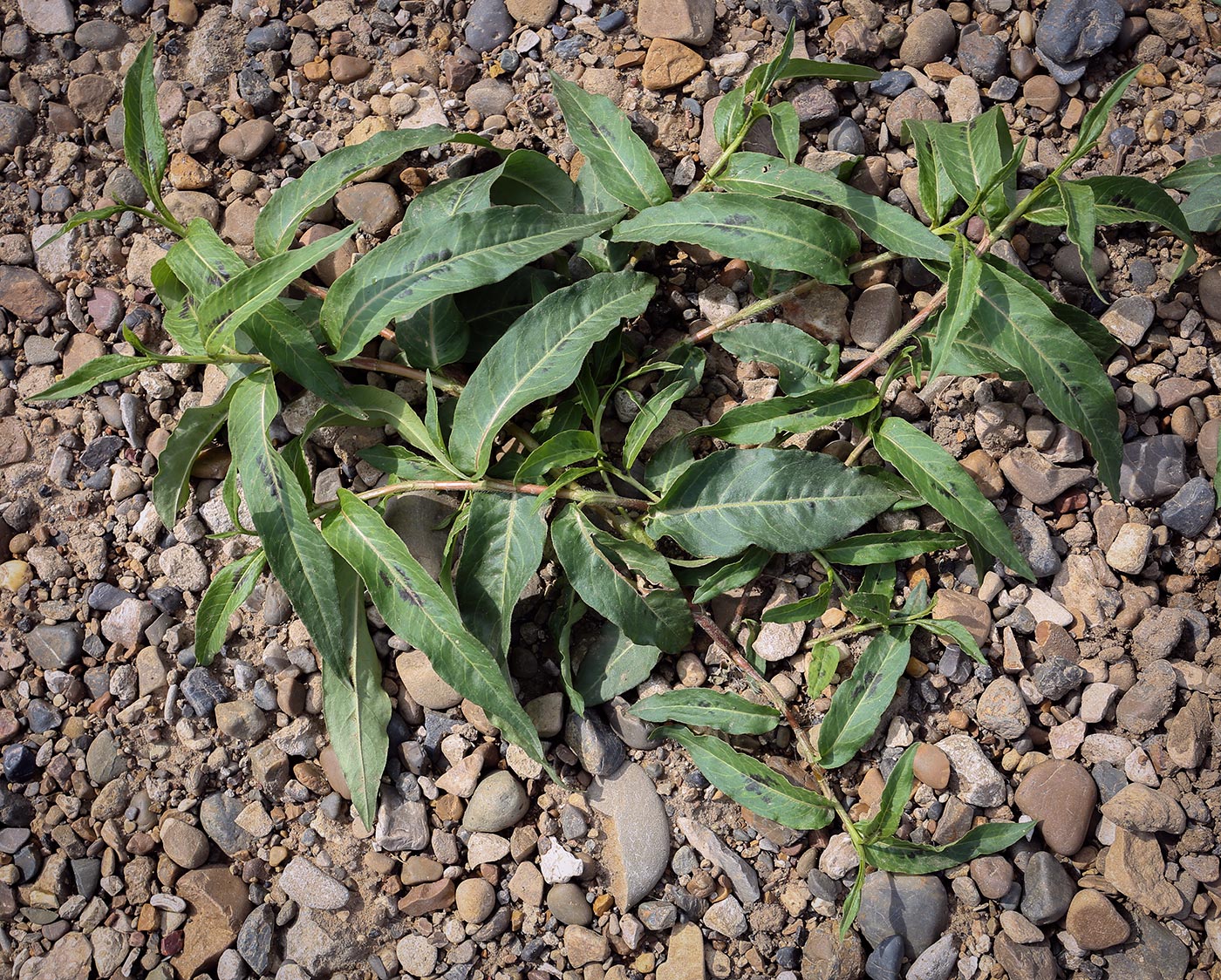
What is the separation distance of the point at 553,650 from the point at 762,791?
69 centimetres

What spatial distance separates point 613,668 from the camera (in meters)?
2.54

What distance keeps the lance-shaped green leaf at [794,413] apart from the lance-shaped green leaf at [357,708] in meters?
1.06

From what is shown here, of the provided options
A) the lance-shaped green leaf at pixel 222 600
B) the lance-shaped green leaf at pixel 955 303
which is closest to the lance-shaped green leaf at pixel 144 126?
the lance-shaped green leaf at pixel 222 600

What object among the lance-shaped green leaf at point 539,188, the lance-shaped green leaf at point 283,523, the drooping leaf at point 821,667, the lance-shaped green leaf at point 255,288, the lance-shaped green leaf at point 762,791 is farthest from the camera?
the lance-shaped green leaf at point 539,188

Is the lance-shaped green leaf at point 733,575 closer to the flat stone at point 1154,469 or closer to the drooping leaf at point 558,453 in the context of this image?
the drooping leaf at point 558,453

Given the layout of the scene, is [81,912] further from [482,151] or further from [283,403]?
[482,151]

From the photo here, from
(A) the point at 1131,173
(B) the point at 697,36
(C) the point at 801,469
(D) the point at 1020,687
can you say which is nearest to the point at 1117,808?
(D) the point at 1020,687

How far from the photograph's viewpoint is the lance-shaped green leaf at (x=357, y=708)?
2459mm

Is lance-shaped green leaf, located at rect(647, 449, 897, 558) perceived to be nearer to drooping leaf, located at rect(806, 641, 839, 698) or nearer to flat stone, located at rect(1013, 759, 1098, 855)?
drooping leaf, located at rect(806, 641, 839, 698)

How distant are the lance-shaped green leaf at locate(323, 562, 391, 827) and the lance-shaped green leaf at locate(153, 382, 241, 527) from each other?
0.56m

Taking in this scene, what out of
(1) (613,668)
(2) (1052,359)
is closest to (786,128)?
(2) (1052,359)

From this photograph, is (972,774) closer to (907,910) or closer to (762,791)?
(907,910)

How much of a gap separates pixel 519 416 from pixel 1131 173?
1938 mm

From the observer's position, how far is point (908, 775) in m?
2.30
